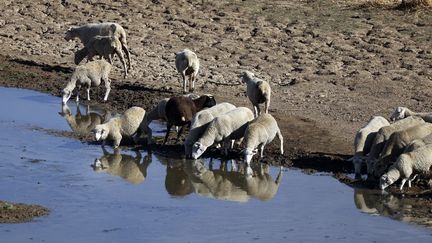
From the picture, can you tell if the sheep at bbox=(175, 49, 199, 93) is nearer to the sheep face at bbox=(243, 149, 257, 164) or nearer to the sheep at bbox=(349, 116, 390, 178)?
the sheep face at bbox=(243, 149, 257, 164)

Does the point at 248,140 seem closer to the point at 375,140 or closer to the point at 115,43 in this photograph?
the point at 375,140

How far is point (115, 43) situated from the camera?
2444cm

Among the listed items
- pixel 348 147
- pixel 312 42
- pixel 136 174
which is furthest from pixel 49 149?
pixel 312 42

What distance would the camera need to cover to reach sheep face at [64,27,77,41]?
86.1 feet

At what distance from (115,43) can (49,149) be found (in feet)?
19.9

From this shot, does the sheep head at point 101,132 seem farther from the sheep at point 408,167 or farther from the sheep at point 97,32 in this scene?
the sheep at point 97,32

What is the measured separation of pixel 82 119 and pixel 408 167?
25.0ft

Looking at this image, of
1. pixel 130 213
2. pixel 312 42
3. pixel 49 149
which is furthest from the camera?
pixel 312 42

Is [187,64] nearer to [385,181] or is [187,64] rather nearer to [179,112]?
[179,112]

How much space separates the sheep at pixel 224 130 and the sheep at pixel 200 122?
308 mm

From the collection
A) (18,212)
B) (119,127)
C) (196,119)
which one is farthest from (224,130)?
(18,212)

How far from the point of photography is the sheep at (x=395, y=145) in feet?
55.5

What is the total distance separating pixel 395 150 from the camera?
670 inches

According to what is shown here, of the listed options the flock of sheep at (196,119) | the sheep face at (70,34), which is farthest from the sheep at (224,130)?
the sheep face at (70,34)
